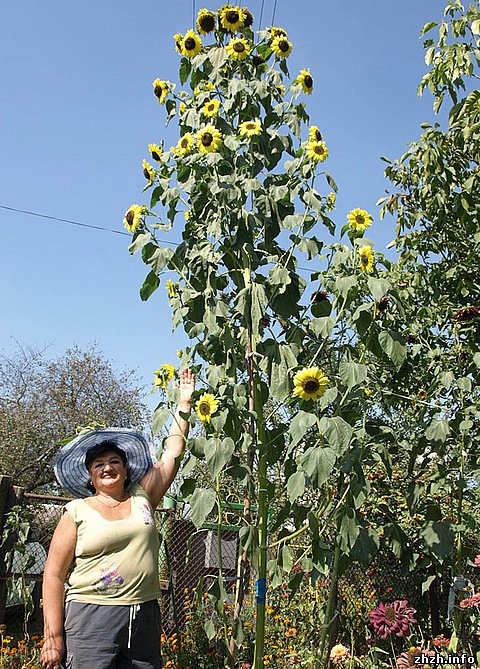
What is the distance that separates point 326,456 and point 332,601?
3.01 ft

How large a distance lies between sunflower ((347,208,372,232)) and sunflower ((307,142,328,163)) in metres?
0.22

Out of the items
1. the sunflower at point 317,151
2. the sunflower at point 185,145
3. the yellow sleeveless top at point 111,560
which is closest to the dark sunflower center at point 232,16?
the sunflower at point 185,145

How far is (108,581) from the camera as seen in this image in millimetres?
2264

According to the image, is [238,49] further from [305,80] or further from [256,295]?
[256,295]

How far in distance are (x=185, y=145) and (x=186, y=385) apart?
2.88 ft

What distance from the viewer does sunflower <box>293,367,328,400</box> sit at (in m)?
2.23

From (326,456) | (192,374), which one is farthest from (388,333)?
(192,374)

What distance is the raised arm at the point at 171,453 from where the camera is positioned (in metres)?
2.49

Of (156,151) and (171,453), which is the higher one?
(156,151)

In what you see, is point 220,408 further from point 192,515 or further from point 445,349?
point 445,349

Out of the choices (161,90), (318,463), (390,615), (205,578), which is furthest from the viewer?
(205,578)

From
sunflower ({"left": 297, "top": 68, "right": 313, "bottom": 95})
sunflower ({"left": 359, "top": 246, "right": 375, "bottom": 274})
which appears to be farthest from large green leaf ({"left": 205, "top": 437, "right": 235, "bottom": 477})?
sunflower ({"left": 297, "top": 68, "right": 313, "bottom": 95})

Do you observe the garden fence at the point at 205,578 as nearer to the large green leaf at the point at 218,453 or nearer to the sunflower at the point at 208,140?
the large green leaf at the point at 218,453

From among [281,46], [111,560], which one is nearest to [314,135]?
[281,46]
